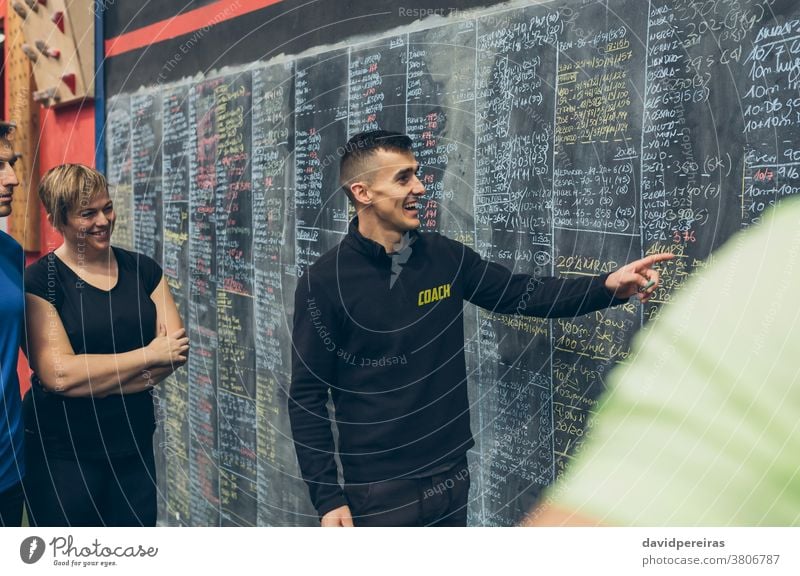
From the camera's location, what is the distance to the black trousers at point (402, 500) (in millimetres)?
2350

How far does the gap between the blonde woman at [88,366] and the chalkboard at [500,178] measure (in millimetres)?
861

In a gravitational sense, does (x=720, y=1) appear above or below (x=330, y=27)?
below

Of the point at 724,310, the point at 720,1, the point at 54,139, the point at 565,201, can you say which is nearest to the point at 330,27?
the point at 565,201

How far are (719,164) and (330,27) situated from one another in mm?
1580

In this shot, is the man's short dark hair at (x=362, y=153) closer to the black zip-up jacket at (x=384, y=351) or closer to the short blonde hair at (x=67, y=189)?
the black zip-up jacket at (x=384, y=351)

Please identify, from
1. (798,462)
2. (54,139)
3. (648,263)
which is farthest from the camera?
(54,139)

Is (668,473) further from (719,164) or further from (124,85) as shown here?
(124,85)

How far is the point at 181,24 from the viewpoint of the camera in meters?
3.84

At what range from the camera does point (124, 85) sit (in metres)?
4.37

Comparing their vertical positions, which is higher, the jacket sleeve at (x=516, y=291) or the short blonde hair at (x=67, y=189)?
the short blonde hair at (x=67, y=189)

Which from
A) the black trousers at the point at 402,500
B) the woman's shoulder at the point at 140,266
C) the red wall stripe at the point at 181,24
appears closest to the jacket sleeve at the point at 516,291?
the black trousers at the point at 402,500

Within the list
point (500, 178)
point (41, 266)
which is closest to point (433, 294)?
point (500, 178)

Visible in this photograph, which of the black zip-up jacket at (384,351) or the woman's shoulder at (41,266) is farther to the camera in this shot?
the woman's shoulder at (41,266)

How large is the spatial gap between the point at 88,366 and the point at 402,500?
93 cm
